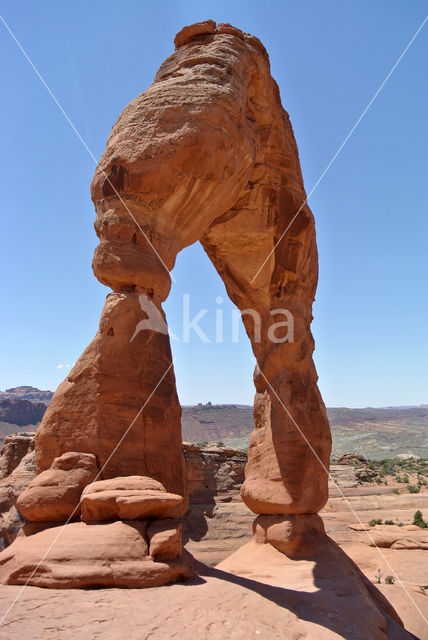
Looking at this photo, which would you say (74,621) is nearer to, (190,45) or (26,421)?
(190,45)

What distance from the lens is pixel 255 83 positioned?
9273 mm

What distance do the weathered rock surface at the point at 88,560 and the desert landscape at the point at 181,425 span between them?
15 millimetres

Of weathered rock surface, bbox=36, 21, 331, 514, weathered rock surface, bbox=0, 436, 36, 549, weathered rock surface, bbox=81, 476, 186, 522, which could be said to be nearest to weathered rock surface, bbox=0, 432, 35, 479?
weathered rock surface, bbox=0, 436, 36, 549

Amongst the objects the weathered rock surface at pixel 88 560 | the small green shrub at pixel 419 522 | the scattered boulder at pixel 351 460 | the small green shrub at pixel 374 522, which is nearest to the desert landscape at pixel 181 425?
the weathered rock surface at pixel 88 560

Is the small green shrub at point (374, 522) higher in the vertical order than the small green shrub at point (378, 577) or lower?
lower

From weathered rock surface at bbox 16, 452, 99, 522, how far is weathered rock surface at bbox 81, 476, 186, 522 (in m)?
0.19

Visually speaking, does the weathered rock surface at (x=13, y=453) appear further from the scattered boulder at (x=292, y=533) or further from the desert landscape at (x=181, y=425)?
the scattered boulder at (x=292, y=533)

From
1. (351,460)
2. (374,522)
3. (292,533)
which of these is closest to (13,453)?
(292,533)

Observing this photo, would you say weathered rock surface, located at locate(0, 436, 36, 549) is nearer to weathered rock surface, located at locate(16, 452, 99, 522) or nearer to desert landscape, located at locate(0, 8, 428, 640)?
desert landscape, located at locate(0, 8, 428, 640)

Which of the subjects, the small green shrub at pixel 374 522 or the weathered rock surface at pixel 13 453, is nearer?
the weathered rock surface at pixel 13 453

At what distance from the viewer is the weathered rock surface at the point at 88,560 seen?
375cm

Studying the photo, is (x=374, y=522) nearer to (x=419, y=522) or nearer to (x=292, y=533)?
(x=419, y=522)

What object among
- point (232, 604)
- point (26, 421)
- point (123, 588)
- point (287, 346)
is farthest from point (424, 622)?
point (26, 421)

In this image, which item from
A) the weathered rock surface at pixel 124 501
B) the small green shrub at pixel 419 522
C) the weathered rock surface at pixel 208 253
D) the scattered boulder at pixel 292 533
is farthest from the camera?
the small green shrub at pixel 419 522
